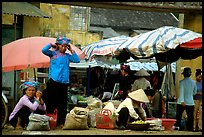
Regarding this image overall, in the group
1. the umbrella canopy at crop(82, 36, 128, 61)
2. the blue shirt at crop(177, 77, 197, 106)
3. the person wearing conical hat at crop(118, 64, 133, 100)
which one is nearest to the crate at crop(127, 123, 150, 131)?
the blue shirt at crop(177, 77, 197, 106)

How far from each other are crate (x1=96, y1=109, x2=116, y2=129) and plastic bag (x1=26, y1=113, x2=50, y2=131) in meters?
1.44

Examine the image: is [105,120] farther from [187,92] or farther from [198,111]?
[198,111]

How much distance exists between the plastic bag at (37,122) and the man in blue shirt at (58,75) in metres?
0.58

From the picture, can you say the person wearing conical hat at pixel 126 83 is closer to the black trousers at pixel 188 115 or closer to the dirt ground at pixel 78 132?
the black trousers at pixel 188 115

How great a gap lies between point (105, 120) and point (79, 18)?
17.2m

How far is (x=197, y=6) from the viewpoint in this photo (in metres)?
15.6

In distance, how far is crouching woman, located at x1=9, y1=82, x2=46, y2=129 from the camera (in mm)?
10047

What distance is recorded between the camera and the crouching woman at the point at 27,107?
1005 cm

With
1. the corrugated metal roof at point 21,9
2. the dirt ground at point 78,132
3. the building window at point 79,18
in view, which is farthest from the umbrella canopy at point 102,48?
the building window at point 79,18

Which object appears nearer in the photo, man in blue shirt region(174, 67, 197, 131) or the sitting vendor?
the sitting vendor

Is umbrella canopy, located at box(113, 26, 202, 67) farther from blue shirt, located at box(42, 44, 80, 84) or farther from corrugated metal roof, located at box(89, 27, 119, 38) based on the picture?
corrugated metal roof, located at box(89, 27, 119, 38)

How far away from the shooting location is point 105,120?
427 inches

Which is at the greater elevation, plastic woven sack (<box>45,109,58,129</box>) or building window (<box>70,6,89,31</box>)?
building window (<box>70,6,89,31</box>)

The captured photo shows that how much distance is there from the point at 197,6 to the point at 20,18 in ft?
17.5
